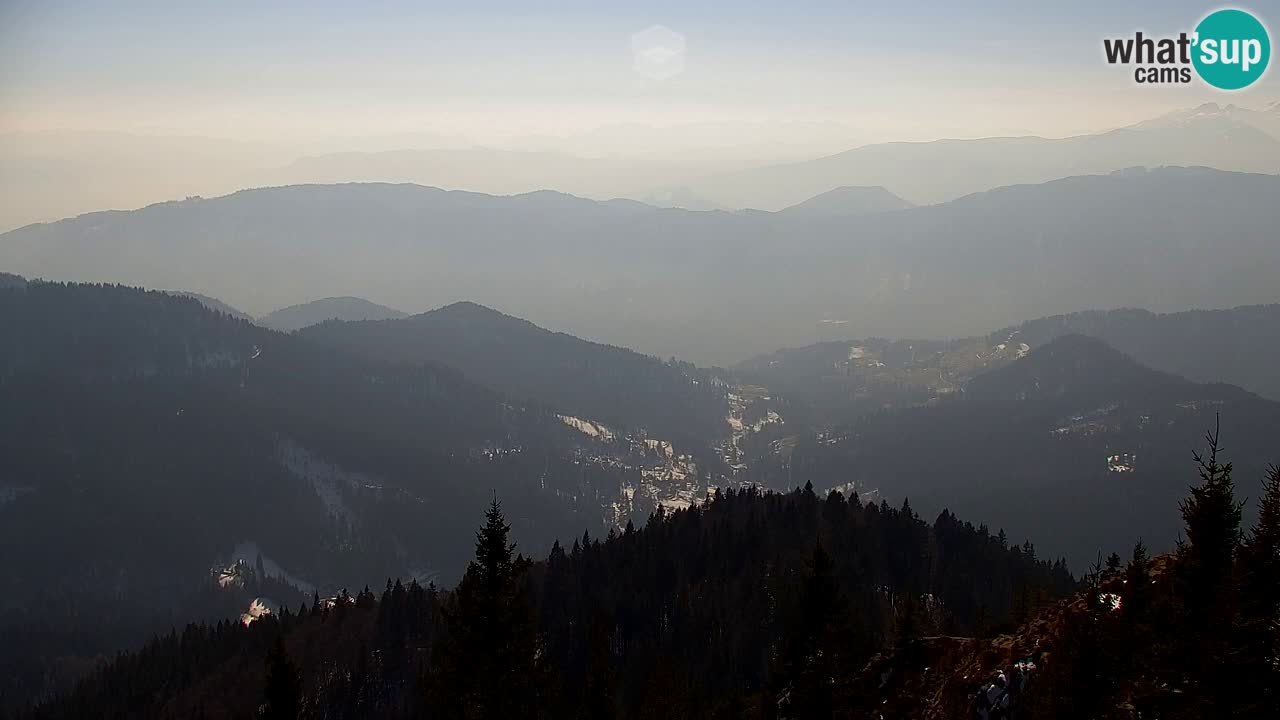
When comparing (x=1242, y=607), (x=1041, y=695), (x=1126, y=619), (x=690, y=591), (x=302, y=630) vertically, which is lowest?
(x=302, y=630)

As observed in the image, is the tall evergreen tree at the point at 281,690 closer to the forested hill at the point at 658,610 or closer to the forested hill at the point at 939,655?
the forested hill at the point at 939,655

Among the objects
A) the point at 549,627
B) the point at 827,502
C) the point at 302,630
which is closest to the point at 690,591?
the point at 549,627

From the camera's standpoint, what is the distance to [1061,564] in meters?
168

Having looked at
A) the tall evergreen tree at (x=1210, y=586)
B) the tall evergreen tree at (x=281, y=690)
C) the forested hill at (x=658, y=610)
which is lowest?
the forested hill at (x=658, y=610)

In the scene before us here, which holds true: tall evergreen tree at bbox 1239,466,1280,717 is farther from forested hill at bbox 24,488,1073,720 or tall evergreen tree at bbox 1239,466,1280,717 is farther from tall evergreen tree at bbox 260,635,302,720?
forested hill at bbox 24,488,1073,720

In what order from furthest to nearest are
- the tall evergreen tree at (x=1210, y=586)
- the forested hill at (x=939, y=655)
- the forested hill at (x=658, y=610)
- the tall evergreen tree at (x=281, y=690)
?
the forested hill at (x=658, y=610)
the tall evergreen tree at (x=281, y=690)
the forested hill at (x=939, y=655)
the tall evergreen tree at (x=1210, y=586)

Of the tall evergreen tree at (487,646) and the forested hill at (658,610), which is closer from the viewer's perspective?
the tall evergreen tree at (487,646)

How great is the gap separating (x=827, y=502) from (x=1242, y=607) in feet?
475

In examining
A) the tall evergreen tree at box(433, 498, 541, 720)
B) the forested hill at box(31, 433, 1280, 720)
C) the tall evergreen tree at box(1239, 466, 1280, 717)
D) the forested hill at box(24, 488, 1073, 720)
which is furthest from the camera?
the forested hill at box(24, 488, 1073, 720)

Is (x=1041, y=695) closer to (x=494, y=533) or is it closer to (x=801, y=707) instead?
(x=801, y=707)

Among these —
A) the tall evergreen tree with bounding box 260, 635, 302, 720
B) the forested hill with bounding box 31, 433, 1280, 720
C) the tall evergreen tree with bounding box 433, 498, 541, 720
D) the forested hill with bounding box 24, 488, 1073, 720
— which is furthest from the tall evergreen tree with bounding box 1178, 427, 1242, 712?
the forested hill with bounding box 24, 488, 1073, 720

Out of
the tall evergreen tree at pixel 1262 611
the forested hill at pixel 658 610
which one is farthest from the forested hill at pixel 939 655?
the forested hill at pixel 658 610

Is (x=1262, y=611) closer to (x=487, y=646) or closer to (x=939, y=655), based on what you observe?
(x=939, y=655)

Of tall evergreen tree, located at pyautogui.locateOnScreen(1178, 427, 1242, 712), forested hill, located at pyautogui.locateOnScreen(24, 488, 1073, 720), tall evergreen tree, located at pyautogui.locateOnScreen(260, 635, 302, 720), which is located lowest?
forested hill, located at pyautogui.locateOnScreen(24, 488, 1073, 720)
